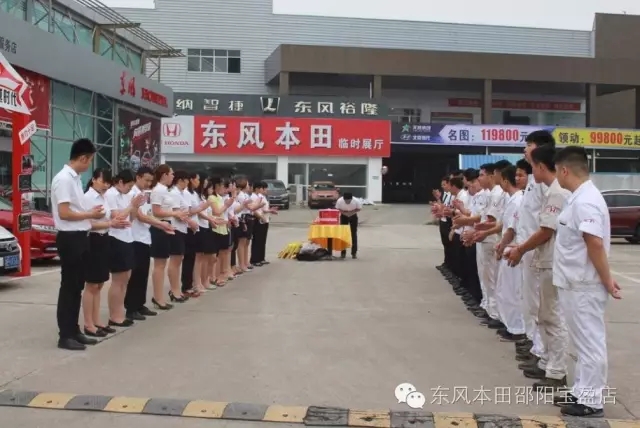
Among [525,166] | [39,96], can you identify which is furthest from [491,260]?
[39,96]

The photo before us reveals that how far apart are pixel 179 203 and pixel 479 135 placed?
31.7m

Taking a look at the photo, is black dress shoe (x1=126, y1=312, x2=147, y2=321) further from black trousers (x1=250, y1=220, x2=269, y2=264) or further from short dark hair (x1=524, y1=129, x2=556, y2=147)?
black trousers (x1=250, y1=220, x2=269, y2=264)

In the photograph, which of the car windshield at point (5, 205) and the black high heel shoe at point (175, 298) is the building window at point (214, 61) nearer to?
the car windshield at point (5, 205)

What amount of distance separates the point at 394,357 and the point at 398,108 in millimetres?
41817

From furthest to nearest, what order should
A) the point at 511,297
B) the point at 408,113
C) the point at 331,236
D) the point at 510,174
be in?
the point at 408,113, the point at 331,236, the point at 511,297, the point at 510,174

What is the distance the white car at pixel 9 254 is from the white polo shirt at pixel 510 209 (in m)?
6.75

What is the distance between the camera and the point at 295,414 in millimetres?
4879

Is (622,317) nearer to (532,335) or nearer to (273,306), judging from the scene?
(532,335)

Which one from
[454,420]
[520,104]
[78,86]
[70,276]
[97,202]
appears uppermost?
[520,104]

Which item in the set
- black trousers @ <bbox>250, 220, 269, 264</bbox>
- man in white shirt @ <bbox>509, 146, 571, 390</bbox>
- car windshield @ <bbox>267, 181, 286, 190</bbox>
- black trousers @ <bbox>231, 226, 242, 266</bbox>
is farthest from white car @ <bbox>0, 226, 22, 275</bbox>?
car windshield @ <bbox>267, 181, 286, 190</bbox>

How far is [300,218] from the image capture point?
104ft

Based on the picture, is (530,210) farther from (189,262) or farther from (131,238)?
(189,262)

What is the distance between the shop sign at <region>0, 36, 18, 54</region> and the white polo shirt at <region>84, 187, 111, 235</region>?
7.99m

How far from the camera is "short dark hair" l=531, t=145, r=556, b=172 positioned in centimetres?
540
